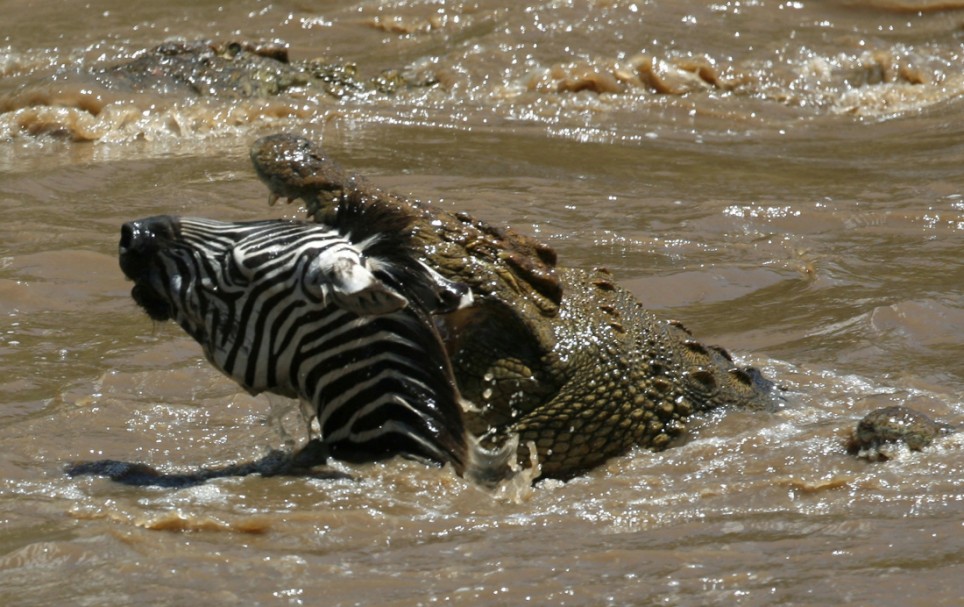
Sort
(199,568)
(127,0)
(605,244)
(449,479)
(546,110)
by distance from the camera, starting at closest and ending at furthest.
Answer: (199,568), (449,479), (605,244), (546,110), (127,0)

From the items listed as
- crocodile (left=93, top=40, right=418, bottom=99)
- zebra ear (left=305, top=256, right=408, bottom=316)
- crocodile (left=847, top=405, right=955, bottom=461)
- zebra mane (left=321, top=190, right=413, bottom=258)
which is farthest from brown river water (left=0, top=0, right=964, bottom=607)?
zebra mane (left=321, top=190, right=413, bottom=258)

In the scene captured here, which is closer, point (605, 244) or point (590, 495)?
point (590, 495)

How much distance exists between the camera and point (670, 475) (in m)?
4.36

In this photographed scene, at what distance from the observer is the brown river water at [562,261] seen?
351cm

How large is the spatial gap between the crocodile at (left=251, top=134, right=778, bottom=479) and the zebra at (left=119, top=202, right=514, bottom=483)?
0.10 metres

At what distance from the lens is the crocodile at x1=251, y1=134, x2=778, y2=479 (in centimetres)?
412

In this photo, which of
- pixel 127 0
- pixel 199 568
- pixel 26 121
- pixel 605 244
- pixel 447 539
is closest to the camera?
pixel 199 568

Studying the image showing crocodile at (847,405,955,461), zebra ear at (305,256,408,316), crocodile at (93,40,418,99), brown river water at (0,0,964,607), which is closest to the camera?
brown river water at (0,0,964,607)

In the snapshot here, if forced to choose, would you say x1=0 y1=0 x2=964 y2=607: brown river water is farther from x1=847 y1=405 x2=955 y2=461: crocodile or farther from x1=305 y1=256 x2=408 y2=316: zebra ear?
x1=305 y1=256 x2=408 y2=316: zebra ear

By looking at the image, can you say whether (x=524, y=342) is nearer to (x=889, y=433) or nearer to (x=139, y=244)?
(x=139, y=244)

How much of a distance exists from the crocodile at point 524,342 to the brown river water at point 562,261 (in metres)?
0.13

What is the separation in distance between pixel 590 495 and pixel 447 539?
0.59m

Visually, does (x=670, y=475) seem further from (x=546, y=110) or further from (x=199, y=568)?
(x=546, y=110)

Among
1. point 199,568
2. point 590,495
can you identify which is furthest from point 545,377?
point 199,568
